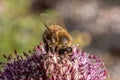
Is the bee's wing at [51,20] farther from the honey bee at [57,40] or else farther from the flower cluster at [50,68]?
the flower cluster at [50,68]

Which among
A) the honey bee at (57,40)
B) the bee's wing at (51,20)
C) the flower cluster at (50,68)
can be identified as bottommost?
the flower cluster at (50,68)

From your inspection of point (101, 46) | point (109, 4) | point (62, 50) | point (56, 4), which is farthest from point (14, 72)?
point (109, 4)

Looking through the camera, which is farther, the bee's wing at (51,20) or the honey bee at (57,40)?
the bee's wing at (51,20)

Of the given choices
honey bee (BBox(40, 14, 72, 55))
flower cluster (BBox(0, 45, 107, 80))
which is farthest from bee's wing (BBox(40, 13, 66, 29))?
flower cluster (BBox(0, 45, 107, 80))

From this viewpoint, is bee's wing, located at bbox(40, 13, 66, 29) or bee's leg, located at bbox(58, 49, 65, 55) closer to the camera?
bee's leg, located at bbox(58, 49, 65, 55)

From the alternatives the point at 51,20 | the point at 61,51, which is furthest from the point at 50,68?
the point at 51,20

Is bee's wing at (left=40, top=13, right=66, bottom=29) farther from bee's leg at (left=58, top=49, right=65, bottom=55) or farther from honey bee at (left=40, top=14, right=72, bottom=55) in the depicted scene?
bee's leg at (left=58, top=49, right=65, bottom=55)

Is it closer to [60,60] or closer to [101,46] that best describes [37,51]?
[60,60]

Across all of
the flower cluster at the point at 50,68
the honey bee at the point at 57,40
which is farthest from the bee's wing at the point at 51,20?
the flower cluster at the point at 50,68

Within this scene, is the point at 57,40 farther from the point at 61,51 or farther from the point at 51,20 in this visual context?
the point at 51,20
